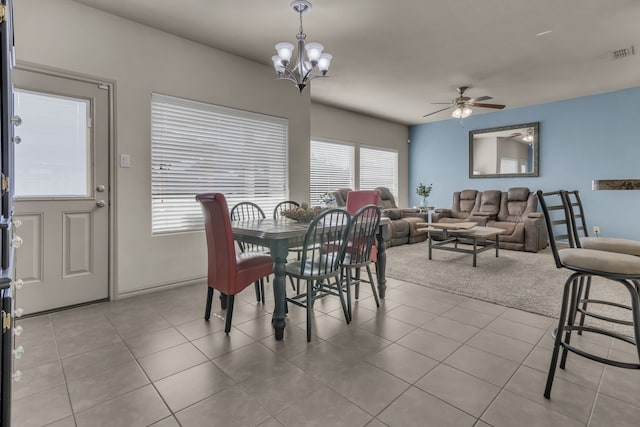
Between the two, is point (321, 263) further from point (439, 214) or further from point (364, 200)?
point (439, 214)

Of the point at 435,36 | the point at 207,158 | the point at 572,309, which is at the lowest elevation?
the point at 572,309

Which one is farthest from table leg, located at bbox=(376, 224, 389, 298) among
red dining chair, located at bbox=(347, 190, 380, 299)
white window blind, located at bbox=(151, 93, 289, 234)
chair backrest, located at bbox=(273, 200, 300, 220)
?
Result: white window blind, located at bbox=(151, 93, 289, 234)

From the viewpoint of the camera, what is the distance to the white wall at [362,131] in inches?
239

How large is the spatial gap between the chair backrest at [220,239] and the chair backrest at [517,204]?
547 centimetres

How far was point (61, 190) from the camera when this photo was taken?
2742mm

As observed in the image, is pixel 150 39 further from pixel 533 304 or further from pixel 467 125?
pixel 467 125

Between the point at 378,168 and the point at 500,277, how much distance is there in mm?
4181

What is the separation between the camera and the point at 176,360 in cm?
193

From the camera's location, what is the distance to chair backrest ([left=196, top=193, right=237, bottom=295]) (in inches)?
84.6

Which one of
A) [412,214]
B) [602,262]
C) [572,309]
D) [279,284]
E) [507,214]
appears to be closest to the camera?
[602,262]

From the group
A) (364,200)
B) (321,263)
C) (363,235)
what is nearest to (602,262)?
(363,235)

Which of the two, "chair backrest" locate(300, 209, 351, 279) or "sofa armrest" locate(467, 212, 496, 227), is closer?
"chair backrest" locate(300, 209, 351, 279)

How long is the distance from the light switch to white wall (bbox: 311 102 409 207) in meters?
3.51

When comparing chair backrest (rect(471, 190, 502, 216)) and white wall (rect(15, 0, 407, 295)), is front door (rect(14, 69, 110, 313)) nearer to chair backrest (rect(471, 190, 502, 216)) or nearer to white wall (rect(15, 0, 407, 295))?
white wall (rect(15, 0, 407, 295))
